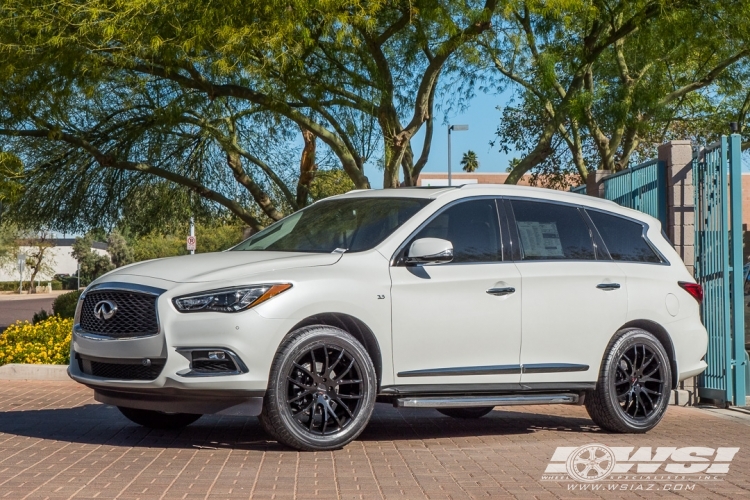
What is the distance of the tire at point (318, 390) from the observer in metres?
7.73

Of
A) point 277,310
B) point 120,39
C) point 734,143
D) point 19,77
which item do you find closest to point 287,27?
point 120,39

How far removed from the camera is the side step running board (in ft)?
27.4

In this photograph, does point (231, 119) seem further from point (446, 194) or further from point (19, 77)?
point (446, 194)

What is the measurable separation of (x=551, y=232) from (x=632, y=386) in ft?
4.62

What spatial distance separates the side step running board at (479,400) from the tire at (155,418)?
1969 millimetres

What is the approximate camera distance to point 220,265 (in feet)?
26.3

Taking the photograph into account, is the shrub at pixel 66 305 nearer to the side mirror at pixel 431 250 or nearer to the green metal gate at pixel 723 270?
the green metal gate at pixel 723 270

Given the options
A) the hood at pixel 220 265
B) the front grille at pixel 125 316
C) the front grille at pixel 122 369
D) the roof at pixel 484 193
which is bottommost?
the front grille at pixel 122 369

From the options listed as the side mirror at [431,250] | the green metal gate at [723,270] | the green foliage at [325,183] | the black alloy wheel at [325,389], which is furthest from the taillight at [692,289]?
the green foliage at [325,183]

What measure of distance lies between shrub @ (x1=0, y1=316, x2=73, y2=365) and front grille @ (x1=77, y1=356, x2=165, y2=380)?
672cm

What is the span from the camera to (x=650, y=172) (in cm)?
1277

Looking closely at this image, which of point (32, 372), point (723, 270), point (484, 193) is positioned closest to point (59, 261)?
point (32, 372)

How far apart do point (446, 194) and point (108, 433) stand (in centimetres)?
318

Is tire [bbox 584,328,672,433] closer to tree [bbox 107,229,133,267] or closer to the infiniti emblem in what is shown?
the infiniti emblem
